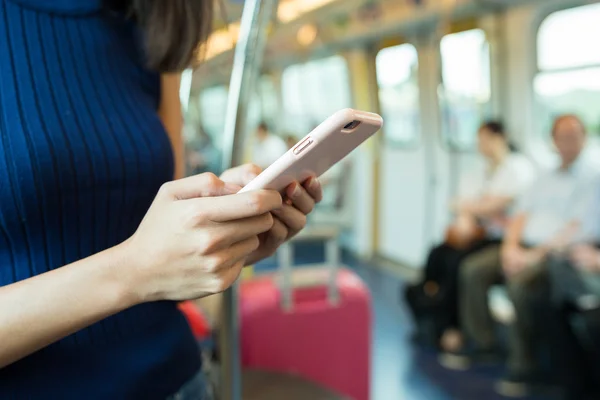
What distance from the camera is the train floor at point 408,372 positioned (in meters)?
3.18

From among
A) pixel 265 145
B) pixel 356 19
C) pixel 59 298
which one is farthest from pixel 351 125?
pixel 265 145

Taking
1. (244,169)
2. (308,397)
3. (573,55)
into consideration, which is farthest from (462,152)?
(244,169)

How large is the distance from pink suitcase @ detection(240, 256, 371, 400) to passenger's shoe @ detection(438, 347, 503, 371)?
60.7 inches

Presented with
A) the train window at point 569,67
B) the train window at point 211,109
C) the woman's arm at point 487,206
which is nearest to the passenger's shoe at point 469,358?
the woman's arm at point 487,206

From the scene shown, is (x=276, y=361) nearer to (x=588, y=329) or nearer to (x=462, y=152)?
(x=588, y=329)

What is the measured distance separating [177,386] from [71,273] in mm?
280

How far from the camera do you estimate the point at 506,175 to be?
3889mm

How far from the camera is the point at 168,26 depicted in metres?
0.81

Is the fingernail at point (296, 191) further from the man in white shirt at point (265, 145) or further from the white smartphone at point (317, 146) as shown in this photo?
the man in white shirt at point (265, 145)

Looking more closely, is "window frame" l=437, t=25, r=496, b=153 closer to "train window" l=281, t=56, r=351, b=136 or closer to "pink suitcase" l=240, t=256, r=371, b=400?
"train window" l=281, t=56, r=351, b=136

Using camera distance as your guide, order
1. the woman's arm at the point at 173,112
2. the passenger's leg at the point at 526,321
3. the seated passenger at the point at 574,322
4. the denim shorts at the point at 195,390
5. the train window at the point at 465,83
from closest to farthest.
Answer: the denim shorts at the point at 195,390 → the woman's arm at the point at 173,112 → the seated passenger at the point at 574,322 → the passenger's leg at the point at 526,321 → the train window at the point at 465,83

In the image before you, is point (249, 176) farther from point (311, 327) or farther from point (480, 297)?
point (480, 297)

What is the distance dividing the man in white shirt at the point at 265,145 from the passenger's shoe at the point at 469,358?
12.2 feet

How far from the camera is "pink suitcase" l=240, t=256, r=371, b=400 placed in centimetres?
208
